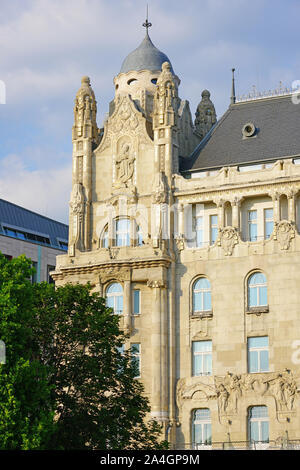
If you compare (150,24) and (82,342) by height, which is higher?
(150,24)

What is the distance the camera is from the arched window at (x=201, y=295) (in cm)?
8925

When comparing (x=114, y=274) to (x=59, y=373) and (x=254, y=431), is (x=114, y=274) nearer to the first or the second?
(x=254, y=431)

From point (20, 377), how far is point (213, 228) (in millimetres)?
28764

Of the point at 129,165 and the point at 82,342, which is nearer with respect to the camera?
the point at 82,342

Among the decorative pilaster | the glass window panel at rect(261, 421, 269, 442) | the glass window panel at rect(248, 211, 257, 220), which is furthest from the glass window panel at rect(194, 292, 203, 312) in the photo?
the decorative pilaster

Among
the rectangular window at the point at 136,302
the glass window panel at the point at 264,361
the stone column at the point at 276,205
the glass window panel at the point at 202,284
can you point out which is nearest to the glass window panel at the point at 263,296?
the glass window panel at the point at 264,361

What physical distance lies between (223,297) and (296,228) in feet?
24.5

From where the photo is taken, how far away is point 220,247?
89438 millimetres

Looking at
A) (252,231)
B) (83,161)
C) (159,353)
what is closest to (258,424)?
(159,353)

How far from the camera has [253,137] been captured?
309ft

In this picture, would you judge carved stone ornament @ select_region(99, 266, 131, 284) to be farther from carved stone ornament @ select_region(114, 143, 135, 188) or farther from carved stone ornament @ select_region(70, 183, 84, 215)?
carved stone ornament @ select_region(114, 143, 135, 188)
